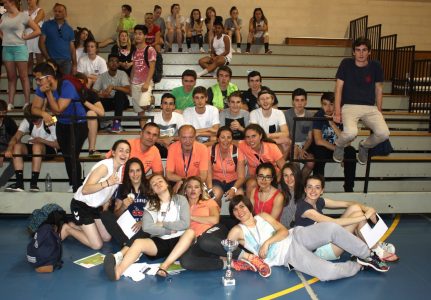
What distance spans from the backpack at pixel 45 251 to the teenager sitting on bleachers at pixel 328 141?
346 cm

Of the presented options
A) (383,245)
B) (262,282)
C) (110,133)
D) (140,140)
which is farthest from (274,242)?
(110,133)

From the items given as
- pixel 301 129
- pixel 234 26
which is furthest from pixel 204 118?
pixel 234 26

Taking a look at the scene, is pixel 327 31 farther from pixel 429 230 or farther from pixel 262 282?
pixel 262 282

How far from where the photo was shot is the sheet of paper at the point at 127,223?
4.81m

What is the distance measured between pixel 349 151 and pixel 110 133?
363 centimetres

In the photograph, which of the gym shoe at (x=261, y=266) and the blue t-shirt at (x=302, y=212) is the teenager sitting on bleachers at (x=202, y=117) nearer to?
the blue t-shirt at (x=302, y=212)

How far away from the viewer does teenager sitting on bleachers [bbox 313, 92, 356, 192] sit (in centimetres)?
605

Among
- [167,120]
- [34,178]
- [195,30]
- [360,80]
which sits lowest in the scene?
[34,178]

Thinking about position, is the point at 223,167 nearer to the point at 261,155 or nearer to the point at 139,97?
the point at 261,155

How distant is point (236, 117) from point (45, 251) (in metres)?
3.07

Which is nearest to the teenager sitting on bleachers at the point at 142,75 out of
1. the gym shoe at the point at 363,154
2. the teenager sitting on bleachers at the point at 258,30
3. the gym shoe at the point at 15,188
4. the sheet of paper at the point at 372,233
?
the gym shoe at the point at 15,188

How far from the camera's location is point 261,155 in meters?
5.51

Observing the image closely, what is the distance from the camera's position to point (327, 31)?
12797mm

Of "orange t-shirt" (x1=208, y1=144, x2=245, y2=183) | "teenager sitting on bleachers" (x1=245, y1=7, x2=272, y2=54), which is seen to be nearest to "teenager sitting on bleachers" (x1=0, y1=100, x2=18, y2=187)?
"orange t-shirt" (x1=208, y1=144, x2=245, y2=183)
